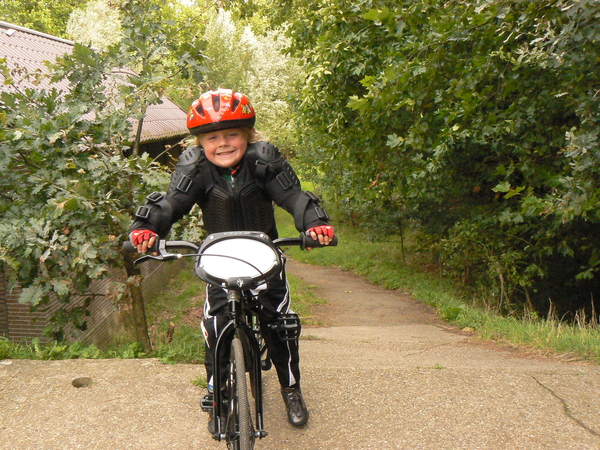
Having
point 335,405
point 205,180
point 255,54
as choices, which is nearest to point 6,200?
point 205,180

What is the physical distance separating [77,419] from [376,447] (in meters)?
1.67

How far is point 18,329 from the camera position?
24.3ft

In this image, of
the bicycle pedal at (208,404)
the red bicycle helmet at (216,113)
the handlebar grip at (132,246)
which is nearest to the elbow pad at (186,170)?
the red bicycle helmet at (216,113)

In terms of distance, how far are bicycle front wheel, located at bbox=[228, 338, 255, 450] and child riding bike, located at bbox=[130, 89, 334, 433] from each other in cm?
31

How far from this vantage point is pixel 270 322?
10.1 ft

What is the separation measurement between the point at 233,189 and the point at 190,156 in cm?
28

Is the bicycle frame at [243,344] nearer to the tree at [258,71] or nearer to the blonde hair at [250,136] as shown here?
the blonde hair at [250,136]

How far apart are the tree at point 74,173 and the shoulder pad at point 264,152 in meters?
1.83

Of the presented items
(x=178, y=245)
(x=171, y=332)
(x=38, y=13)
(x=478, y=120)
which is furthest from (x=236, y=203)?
(x=38, y=13)

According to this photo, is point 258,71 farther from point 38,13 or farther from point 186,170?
point 186,170

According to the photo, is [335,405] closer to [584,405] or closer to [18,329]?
[584,405]

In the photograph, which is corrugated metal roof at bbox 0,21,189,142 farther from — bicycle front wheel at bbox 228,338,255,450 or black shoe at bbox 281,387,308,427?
bicycle front wheel at bbox 228,338,255,450

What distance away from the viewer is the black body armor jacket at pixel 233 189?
298 cm

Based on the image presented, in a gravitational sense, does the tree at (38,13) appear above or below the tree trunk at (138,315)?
above
